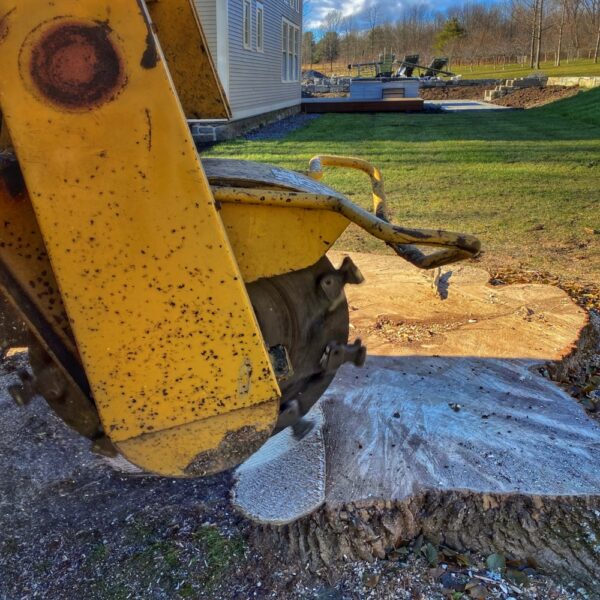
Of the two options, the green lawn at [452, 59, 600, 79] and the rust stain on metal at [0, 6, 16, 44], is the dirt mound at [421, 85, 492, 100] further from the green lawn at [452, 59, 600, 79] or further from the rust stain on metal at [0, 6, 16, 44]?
the rust stain on metal at [0, 6, 16, 44]

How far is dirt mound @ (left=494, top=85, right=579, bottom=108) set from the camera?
24281 millimetres

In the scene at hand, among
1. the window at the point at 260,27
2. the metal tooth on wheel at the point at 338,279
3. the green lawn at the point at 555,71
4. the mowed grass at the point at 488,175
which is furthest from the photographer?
the green lawn at the point at 555,71

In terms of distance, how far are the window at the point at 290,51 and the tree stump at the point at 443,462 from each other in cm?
1969

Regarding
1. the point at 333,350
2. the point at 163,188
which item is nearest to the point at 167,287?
the point at 163,188

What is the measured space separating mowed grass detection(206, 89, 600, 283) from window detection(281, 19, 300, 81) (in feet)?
14.7

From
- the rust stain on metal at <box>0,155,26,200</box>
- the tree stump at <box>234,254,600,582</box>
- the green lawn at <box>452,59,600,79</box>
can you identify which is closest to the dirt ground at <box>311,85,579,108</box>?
the green lawn at <box>452,59,600,79</box>

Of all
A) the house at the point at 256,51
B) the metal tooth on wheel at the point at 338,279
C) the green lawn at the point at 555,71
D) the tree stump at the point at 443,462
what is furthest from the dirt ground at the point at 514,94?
the metal tooth on wheel at the point at 338,279

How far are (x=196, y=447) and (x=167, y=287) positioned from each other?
1.50 feet

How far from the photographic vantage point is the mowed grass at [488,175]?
5.80 meters

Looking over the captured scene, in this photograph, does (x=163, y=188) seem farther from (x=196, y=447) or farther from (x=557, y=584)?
(x=557, y=584)

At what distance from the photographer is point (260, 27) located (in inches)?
675

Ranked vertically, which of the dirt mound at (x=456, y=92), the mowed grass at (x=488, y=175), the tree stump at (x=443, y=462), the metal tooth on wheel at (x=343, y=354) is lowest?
the tree stump at (x=443, y=462)

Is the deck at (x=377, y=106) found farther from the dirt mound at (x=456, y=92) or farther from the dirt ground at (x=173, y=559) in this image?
the dirt ground at (x=173, y=559)

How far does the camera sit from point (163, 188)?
1477mm
